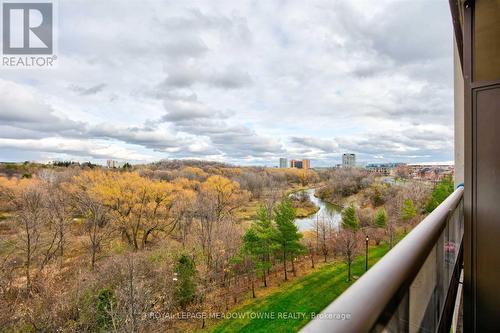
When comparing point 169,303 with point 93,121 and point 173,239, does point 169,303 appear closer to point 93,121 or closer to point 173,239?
point 173,239

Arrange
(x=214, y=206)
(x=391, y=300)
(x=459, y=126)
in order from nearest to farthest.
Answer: (x=391, y=300)
(x=459, y=126)
(x=214, y=206)

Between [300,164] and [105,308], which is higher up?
[300,164]

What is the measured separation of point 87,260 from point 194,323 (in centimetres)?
647

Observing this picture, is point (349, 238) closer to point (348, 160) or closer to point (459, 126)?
point (459, 126)

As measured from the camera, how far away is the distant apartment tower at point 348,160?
3441cm

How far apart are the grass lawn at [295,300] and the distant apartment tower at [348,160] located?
22440 millimetres

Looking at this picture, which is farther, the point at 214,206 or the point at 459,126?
the point at 214,206

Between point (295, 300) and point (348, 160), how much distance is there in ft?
93.5

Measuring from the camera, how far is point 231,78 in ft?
53.8

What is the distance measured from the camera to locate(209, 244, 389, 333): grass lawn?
30.2 ft

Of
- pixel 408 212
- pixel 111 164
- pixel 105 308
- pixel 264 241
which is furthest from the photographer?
pixel 111 164

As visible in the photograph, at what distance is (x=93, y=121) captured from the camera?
2027cm

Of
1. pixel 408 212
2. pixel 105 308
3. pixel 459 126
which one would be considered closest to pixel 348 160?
pixel 408 212

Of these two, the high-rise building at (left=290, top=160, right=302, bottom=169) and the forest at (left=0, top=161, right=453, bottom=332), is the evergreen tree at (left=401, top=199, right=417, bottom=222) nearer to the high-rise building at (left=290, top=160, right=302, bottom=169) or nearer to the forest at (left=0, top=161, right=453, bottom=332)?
the forest at (left=0, top=161, right=453, bottom=332)
